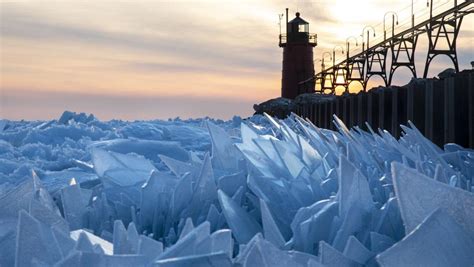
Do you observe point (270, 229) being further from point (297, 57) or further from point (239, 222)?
point (297, 57)

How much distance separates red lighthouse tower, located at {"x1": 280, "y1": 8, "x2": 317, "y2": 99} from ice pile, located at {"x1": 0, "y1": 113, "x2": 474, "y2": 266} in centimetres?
3754

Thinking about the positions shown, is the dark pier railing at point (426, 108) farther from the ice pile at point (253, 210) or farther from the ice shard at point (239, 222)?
the ice shard at point (239, 222)

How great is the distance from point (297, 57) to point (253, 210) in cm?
3848

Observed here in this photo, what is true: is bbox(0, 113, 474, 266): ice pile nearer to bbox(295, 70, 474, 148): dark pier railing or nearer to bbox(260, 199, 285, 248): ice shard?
bbox(260, 199, 285, 248): ice shard

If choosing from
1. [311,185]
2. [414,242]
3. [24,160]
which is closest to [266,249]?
[414,242]

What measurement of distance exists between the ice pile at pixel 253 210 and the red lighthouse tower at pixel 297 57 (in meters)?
37.5

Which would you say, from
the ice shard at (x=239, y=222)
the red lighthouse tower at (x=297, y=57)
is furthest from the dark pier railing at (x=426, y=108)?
the red lighthouse tower at (x=297, y=57)

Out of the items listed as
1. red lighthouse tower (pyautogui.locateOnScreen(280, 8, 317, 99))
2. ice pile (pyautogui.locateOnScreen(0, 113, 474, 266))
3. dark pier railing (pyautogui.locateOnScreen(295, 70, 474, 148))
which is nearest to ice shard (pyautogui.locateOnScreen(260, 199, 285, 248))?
ice pile (pyautogui.locateOnScreen(0, 113, 474, 266))

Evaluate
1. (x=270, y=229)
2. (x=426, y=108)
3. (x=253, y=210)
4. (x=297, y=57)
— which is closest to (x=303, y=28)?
(x=297, y=57)

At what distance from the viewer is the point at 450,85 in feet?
21.0

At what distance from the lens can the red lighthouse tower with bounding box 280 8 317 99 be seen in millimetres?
38562

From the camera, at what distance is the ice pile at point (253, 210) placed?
1.80ft

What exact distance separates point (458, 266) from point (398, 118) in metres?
8.65

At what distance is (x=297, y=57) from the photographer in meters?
38.9
